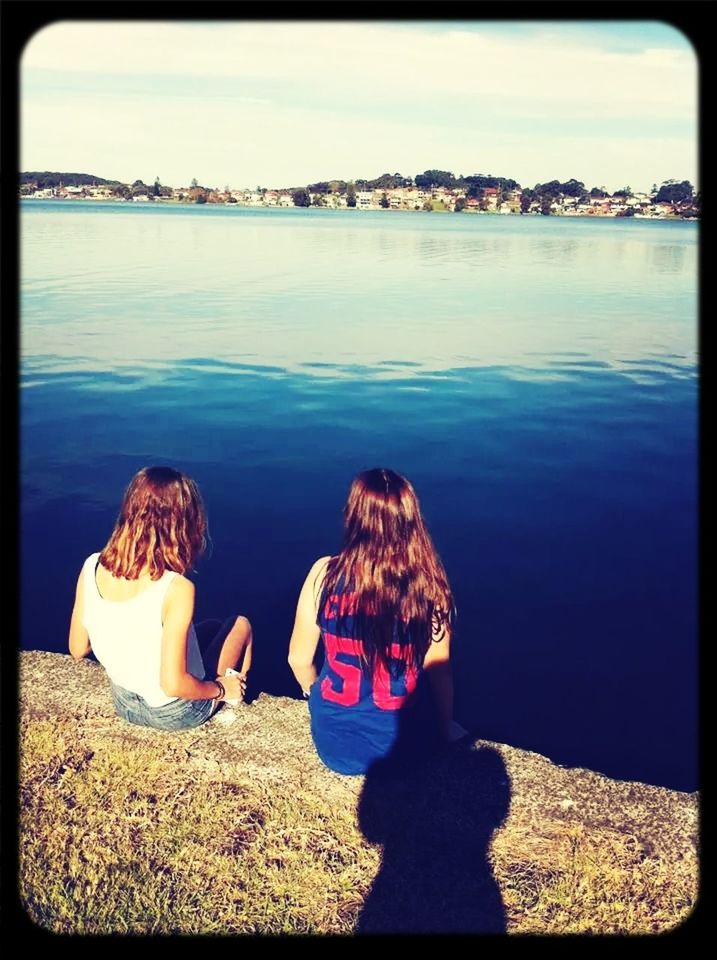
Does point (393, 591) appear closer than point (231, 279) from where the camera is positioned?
Yes

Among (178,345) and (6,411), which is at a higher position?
(178,345)

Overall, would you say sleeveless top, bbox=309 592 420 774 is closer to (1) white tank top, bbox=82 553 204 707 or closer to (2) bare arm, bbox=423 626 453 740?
(2) bare arm, bbox=423 626 453 740

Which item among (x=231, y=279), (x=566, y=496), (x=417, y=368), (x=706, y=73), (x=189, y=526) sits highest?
(x=231, y=279)

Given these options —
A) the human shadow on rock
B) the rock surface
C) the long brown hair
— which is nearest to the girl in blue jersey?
the long brown hair

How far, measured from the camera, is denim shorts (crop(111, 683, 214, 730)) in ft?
13.5

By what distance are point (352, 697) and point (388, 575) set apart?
599mm

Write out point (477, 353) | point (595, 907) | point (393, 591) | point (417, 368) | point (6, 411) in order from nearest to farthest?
point (595, 907)
point (393, 591)
point (6, 411)
point (417, 368)
point (477, 353)

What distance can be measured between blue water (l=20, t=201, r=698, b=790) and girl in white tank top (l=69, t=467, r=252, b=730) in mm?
2641

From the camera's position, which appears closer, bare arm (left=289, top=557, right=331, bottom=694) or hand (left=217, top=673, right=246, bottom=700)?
bare arm (left=289, top=557, right=331, bottom=694)

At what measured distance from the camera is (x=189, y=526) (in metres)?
3.91

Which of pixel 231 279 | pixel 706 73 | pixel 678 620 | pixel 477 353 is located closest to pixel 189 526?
pixel 706 73

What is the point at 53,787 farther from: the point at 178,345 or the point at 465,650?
the point at 178,345

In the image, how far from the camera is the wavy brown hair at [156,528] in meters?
3.74

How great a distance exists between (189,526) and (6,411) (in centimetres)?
667
